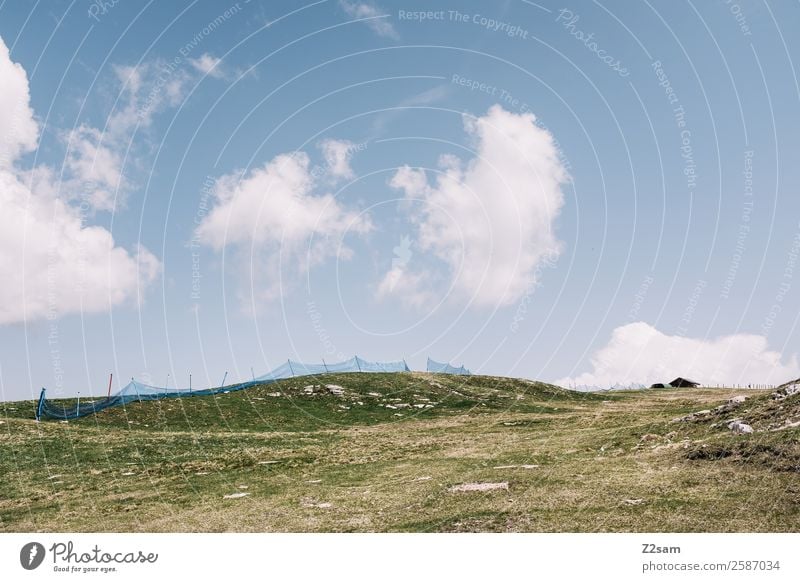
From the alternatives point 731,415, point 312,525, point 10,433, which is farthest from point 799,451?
point 10,433

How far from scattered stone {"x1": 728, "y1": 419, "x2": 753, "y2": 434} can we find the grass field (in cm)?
45

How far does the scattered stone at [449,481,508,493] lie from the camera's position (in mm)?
18302

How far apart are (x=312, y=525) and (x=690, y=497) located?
10.6m

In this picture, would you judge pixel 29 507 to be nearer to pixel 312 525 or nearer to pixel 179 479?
pixel 179 479

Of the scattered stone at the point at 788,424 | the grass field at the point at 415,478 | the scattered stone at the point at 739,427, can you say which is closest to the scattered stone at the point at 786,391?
the grass field at the point at 415,478

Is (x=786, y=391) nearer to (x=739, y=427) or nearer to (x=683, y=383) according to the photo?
(x=739, y=427)

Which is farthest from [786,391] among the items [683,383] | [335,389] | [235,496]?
[683,383]

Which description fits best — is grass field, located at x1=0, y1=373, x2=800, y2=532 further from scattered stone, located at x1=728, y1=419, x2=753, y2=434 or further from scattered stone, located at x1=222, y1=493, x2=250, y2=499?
scattered stone, located at x1=728, y1=419, x2=753, y2=434

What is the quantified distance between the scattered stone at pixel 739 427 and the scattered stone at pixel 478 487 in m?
10.7

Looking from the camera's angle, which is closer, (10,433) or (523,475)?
(523,475)

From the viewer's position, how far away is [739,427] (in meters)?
22.8

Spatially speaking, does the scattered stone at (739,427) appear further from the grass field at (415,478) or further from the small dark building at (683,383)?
the small dark building at (683,383)

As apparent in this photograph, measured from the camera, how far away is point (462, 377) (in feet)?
286

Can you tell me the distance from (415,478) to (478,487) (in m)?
4.18
